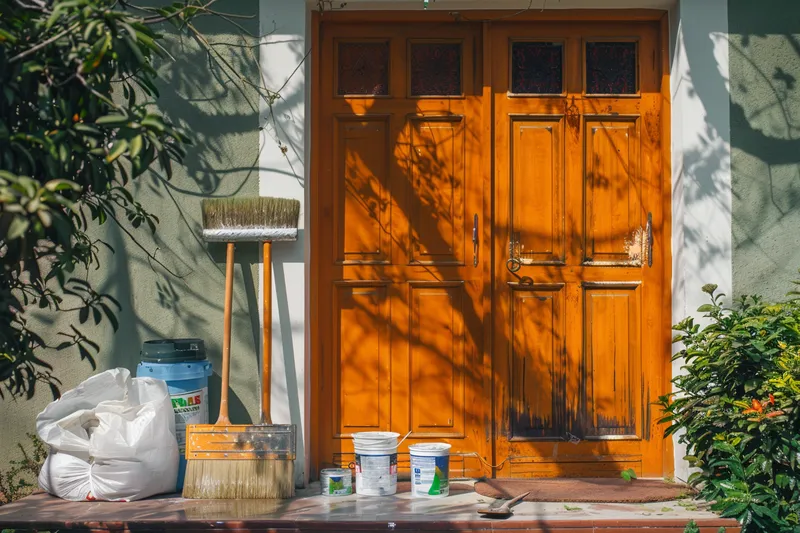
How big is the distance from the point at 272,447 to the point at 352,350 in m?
0.82

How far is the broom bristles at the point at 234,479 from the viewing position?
15.2 ft

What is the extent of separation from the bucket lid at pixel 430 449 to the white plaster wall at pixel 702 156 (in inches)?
51.4

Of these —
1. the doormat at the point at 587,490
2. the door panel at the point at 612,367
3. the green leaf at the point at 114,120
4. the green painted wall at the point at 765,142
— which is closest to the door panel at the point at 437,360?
the doormat at the point at 587,490

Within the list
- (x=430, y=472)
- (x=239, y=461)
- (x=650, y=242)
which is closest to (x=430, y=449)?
(x=430, y=472)

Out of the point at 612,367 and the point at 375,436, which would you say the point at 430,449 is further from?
the point at 612,367

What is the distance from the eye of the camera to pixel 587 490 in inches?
191

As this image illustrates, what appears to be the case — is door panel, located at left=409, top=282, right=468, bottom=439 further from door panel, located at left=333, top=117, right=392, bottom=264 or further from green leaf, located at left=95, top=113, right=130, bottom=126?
green leaf, located at left=95, top=113, right=130, bottom=126

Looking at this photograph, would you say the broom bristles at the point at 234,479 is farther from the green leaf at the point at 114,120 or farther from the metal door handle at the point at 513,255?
the green leaf at the point at 114,120

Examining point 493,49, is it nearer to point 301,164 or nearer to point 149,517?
point 301,164

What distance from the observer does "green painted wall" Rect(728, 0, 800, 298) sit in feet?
16.4

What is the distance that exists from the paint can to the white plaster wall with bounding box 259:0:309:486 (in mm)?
194

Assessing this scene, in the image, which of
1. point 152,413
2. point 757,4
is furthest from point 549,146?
point 152,413

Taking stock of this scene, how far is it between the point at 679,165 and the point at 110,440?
3.31 metres

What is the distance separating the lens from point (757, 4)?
5027 millimetres
